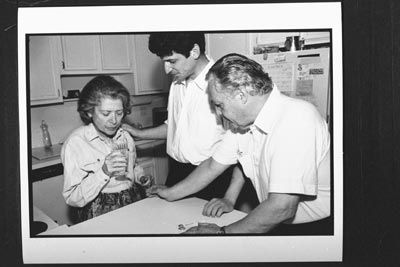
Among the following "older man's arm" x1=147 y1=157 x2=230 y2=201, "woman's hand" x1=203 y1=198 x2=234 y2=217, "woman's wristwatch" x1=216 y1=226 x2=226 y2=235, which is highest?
"older man's arm" x1=147 y1=157 x2=230 y2=201

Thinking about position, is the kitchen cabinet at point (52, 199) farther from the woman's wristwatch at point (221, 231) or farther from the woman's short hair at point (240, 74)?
the woman's short hair at point (240, 74)

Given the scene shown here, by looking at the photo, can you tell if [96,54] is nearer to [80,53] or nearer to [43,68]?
[80,53]

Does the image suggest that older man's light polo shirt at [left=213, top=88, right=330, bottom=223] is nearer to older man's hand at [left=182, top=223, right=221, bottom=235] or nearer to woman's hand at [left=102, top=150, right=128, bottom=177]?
older man's hand at [left=182, top=223, right=221, bottom=235]

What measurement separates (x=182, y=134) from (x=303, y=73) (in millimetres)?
500

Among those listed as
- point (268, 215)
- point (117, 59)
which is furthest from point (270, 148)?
point (117, 59)

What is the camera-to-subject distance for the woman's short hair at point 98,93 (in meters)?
1.40

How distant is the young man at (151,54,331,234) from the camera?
1.38m

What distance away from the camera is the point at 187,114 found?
4.76 ft

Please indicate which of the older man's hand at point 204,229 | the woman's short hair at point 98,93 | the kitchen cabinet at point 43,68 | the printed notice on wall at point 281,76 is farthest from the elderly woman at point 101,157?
the printed notice on wall at point 281,76

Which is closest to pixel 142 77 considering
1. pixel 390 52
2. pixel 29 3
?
pixel 29 3

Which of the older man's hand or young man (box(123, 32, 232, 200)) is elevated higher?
young man (box(123, 32, 232, 200))

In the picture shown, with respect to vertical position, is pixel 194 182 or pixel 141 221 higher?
pixel 194 182

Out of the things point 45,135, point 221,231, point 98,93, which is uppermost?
point 98,93

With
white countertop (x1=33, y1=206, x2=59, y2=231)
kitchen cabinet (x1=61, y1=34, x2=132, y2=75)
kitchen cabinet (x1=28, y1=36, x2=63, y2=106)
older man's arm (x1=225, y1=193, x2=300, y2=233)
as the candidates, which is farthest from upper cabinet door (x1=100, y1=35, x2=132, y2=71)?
older man's arm (x1=225, y1=193, x2=300, y2=233)
